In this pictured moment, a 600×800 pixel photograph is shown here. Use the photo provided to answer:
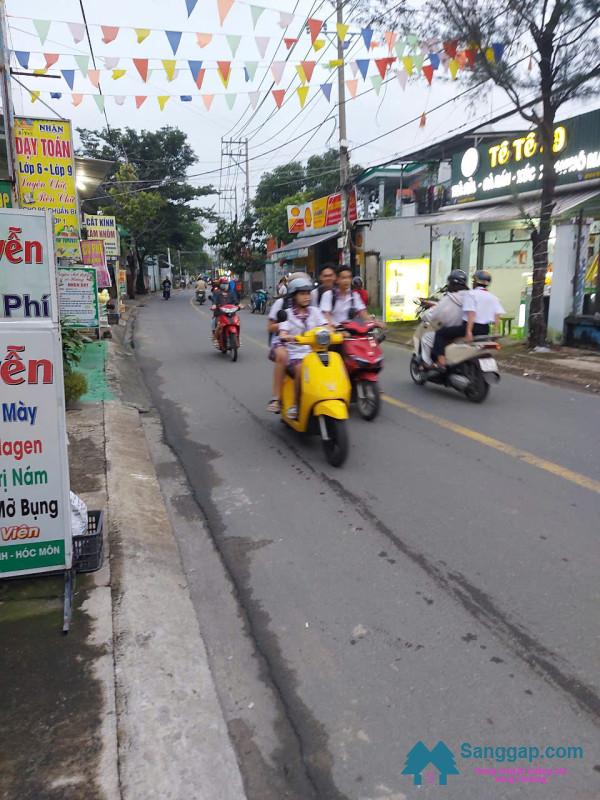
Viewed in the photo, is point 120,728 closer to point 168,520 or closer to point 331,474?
point 168,520

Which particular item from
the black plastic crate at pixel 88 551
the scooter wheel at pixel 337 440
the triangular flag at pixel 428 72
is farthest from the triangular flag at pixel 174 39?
the black plastic crate at pixel 88 551

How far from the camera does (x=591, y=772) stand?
7.25ft

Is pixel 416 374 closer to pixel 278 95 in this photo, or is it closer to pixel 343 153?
pixel 278 95

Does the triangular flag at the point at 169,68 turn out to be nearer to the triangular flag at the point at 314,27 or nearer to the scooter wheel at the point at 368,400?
the triangular flag at the point at 314,27

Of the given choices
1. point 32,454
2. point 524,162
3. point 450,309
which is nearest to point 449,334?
point 450,309

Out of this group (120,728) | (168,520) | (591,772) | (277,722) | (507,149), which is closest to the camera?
(591,772)

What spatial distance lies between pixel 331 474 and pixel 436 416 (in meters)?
2.37

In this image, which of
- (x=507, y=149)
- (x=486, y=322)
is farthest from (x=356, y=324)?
(x=507, y=149)

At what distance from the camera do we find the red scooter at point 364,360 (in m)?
7.00

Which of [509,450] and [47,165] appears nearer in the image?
[509,450]

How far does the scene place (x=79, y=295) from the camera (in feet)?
42.9

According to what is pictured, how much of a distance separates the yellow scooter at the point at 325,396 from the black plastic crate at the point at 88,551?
2438mm

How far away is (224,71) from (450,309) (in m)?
6.30

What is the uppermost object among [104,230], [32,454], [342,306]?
[104,230]
